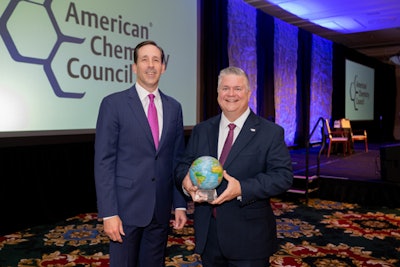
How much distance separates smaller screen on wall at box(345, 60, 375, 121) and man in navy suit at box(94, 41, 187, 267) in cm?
1264

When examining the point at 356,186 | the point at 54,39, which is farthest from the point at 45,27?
the point at 356,186

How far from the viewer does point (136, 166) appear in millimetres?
1791

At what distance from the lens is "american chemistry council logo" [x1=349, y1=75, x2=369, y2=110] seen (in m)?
13.8

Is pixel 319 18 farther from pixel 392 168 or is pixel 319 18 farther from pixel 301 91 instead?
pixel 392 168

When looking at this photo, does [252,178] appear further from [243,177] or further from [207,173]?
[207,173]

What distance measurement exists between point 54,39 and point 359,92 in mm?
12989

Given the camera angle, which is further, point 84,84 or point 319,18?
point 319,18

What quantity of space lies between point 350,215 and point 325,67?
7.84 m

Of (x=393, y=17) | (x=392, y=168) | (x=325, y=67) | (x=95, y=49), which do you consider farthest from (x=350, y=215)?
(x=325, y=67)

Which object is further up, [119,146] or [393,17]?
[393,17]

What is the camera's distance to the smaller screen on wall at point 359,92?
531 inches

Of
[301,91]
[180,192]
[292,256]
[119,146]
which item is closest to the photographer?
[119,146]

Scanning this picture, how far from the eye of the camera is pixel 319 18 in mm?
9547

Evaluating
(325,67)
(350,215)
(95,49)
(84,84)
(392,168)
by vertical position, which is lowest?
(350,215)
